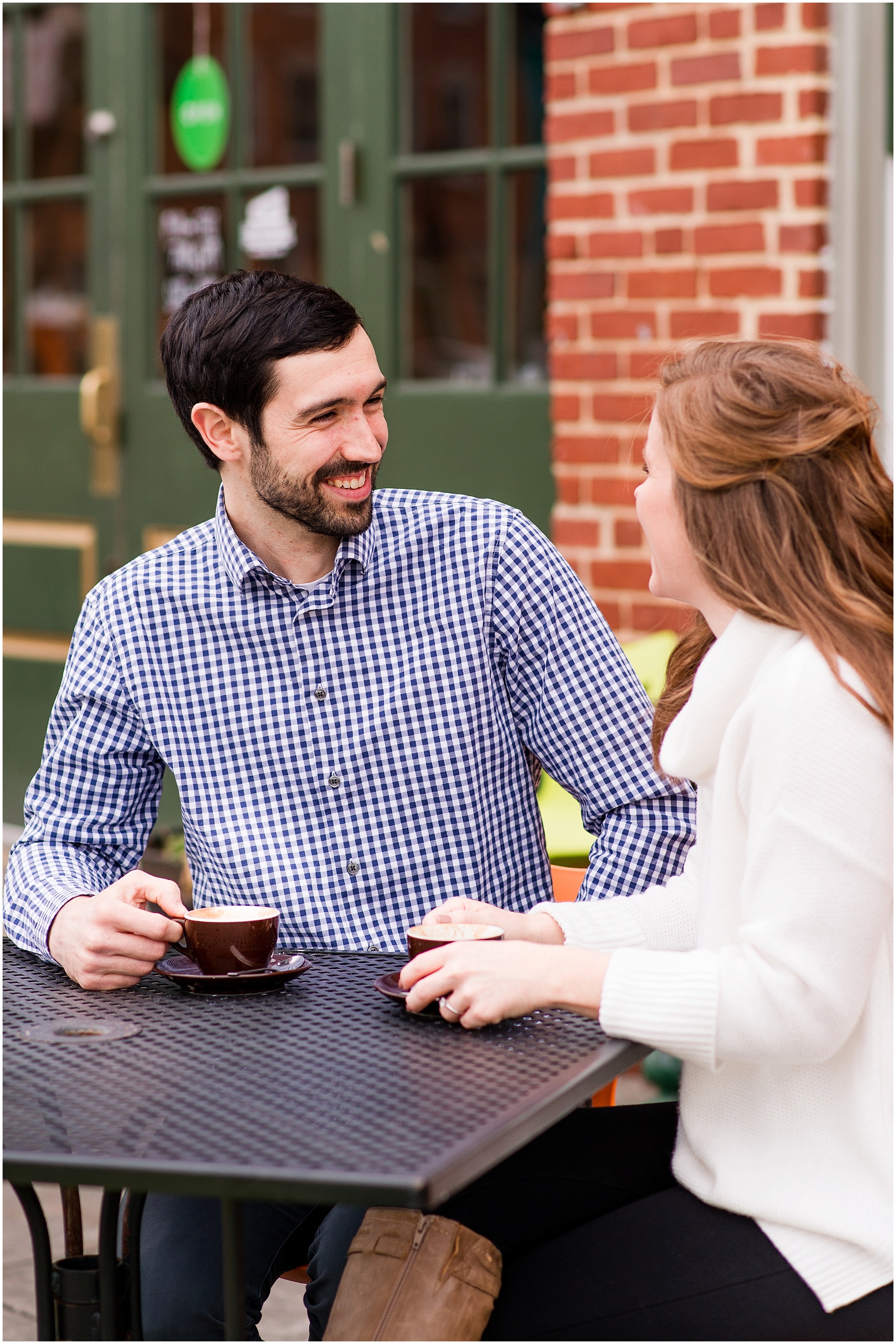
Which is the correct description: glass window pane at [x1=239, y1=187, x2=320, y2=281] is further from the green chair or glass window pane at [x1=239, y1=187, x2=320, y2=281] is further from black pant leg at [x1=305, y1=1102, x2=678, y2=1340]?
black pant leg at [x1=305, y1=1102, x2=678, y2=1340]

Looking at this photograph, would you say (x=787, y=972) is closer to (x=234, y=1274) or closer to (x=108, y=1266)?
(x=234, y=1274)

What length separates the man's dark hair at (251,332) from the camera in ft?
7.28

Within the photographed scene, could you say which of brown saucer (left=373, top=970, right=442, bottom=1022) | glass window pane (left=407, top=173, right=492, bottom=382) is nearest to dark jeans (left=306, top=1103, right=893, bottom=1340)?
brown saucer (left=373, top=970, right=442, bottom=1022)

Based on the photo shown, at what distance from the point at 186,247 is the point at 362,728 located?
320 cm

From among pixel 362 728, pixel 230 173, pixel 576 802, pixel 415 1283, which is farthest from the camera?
pixel 230 173

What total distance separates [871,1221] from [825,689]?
1.61 feet

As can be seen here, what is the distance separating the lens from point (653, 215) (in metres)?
3.73

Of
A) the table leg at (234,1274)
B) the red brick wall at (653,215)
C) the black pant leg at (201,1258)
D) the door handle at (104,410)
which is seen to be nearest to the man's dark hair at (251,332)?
the black pant leg at (201,1258)

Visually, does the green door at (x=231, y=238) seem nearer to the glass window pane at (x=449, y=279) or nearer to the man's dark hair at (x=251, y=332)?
the glass window pane at (x=449, y=279)

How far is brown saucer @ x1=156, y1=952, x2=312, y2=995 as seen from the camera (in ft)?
5.75

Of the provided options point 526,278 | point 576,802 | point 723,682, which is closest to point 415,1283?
point 723,682

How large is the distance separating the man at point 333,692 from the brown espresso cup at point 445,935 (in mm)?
441

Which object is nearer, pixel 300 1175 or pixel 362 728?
pixel 300 1175

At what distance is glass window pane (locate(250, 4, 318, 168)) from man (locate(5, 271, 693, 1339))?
2.60 meters
